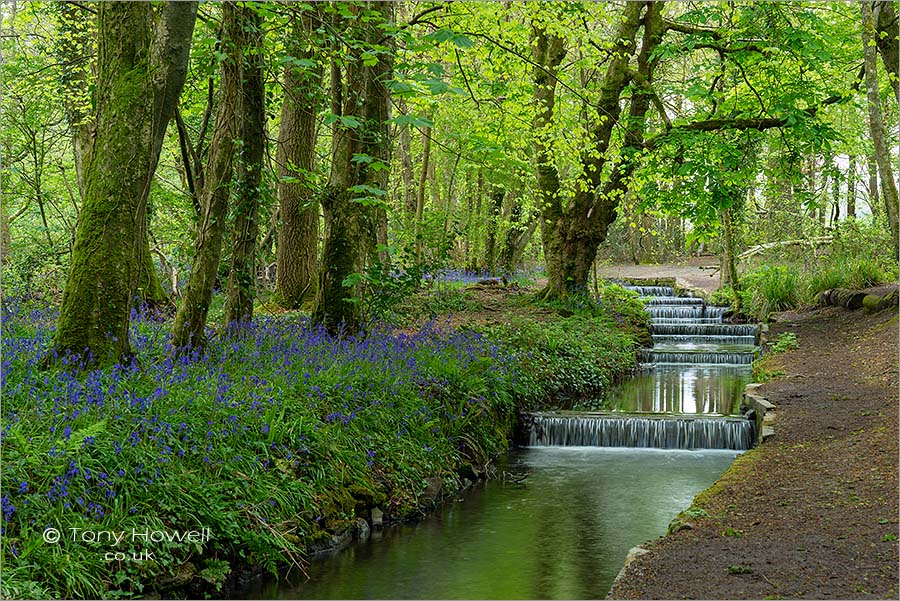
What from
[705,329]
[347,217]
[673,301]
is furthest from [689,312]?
[347,217]

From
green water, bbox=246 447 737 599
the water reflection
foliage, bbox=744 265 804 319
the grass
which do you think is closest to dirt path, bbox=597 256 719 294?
foliage, bbox=744 265 804 319

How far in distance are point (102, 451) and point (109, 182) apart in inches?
93.7

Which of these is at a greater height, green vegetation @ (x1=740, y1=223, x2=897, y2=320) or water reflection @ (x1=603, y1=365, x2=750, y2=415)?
green vegetation @ (x1=740, y1=223, x2=897, y2=320)

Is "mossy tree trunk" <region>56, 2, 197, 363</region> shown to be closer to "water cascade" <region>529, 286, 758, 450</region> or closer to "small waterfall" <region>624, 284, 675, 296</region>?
"water cascade" <region>529, 286, 758, 450</region>

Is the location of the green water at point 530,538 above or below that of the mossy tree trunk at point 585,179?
below

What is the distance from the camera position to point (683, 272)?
34.6 meters

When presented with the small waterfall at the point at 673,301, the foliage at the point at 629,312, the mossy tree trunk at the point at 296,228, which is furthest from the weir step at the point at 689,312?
the mossy tree trunk at the point at 296,228

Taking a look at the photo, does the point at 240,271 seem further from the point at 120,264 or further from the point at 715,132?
the point at 715,132

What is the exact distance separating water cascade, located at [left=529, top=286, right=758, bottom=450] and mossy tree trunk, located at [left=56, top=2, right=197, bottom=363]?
5841 millimetres

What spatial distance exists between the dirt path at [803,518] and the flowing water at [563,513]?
2.73 feet

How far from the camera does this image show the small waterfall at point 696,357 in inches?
656

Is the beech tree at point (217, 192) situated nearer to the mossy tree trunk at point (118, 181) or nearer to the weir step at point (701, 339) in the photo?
the mossy tree trunk at point (118, 181)

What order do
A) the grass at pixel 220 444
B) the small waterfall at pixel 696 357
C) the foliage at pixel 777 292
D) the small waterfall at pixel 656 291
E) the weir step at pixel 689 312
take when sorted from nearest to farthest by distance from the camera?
1. the grass at pixel 220 444
2. the small waterfall at pixel 696 357
3. the foliage at pixel 777 292
4. the weir step at pixel 689 312
5. the small waterfall at pixel 656 291

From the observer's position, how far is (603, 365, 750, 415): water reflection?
1259cm
